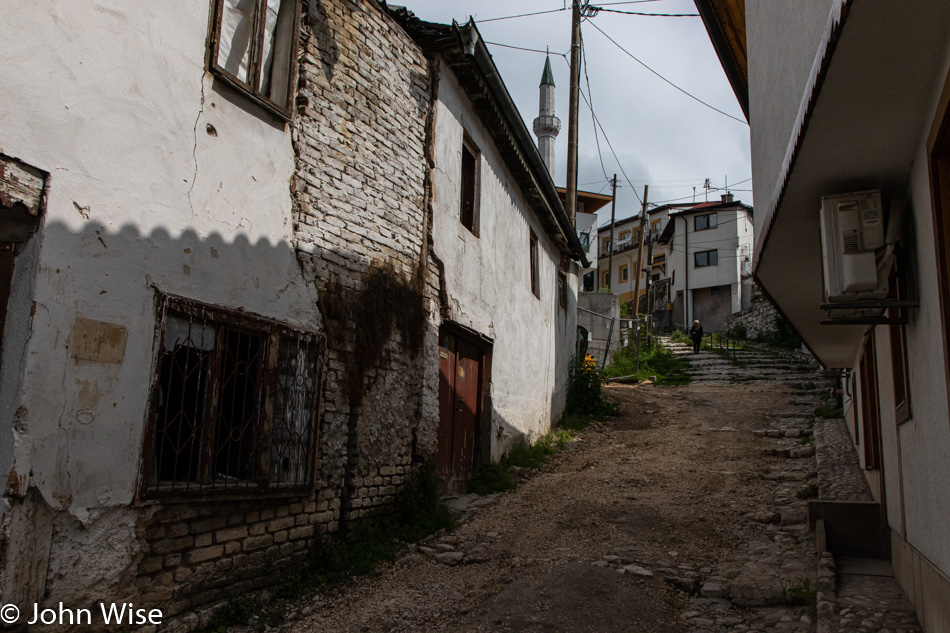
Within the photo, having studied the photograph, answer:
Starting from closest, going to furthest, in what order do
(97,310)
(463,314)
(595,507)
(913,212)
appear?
(913,212)
(97,310)
(595,507)
(463,314)

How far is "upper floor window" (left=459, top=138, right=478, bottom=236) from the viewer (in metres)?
9.09

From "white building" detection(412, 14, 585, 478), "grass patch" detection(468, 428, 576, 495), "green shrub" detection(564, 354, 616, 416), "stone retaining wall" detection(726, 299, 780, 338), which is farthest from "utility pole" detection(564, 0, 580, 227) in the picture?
"stone retaining wall" detection(726, 299, 780, 338)

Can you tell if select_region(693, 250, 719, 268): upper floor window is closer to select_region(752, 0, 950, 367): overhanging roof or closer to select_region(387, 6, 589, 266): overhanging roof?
select_region(387, 6, 589, 266): overhanging roof

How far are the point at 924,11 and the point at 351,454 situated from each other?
17.0 ft

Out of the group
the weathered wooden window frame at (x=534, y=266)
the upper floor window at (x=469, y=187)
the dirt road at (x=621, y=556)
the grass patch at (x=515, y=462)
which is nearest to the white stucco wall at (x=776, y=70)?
the dirt road at (x=621, y=556)

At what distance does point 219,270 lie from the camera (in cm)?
495

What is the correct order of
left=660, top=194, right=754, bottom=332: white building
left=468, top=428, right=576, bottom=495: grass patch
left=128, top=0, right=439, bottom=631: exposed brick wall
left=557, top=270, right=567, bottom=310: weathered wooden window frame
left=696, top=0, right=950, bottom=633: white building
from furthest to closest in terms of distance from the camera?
left=660, top=194, right=754, bottom=332: white building → left=557, top=270, right=567, bottom=310: weathered wooden window frame → left=468, top=428, right=576, bottom=495: grass patch → left=128, top=0, right=439, bottom=631: exposed brick wall → left=696, top=0, right=950, bottom=633: white building

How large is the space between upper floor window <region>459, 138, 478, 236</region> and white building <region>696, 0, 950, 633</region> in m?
4.17

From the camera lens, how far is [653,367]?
21.8 metres

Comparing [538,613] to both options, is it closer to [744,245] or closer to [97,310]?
[97,310]

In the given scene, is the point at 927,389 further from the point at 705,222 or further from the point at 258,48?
the point at 705,222

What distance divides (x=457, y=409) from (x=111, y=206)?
199 inches

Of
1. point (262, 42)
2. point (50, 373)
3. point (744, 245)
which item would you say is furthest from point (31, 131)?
point (744, 245)

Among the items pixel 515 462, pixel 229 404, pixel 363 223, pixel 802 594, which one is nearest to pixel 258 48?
pixel 363 223
